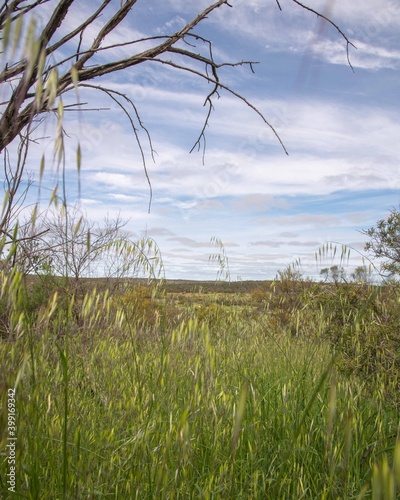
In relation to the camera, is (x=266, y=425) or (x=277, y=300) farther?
(x=277, y=300)

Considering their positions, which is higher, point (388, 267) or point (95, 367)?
point (388, 267)

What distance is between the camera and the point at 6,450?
66.2 inches

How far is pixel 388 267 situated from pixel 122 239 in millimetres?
8219

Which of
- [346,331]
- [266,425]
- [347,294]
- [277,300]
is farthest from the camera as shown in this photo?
[277,300]

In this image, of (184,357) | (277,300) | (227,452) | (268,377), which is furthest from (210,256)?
(277,300)

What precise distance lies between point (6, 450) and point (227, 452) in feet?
3.26

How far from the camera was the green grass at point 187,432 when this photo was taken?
126 cm

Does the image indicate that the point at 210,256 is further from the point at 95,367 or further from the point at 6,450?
the point at 6,450

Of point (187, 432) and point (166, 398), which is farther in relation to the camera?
point (166, 398)

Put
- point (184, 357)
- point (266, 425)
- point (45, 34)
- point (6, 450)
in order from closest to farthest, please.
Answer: point (45, 34)
point (6, 450)
point (266, 425)
point (184, 357)

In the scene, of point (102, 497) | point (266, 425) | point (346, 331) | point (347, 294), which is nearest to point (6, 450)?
point (102, 497)

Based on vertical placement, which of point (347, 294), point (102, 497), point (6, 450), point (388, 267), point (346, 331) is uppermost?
point (388, 267)

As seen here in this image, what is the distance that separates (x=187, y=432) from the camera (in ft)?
4.20

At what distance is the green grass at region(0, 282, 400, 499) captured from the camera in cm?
126
